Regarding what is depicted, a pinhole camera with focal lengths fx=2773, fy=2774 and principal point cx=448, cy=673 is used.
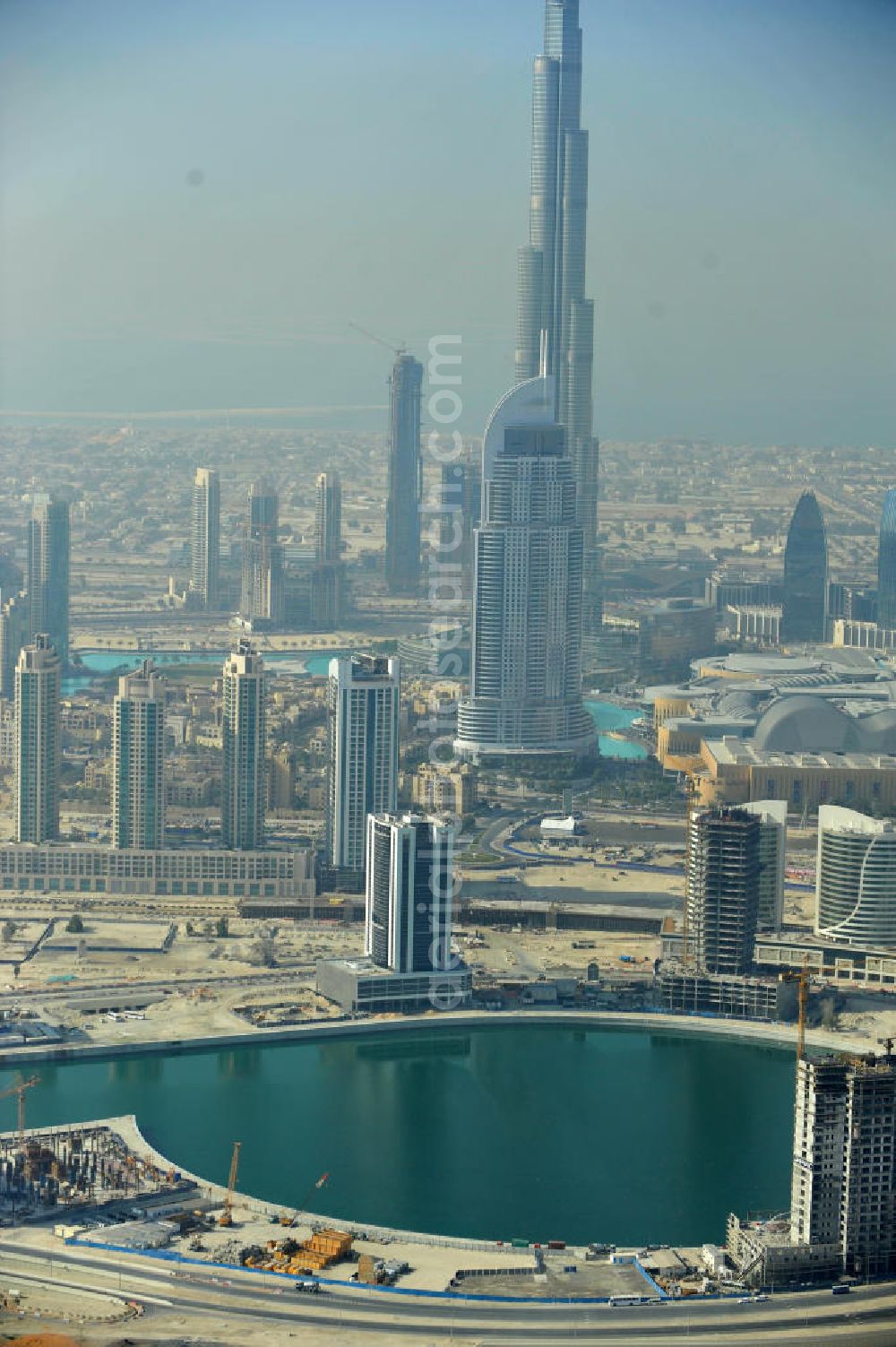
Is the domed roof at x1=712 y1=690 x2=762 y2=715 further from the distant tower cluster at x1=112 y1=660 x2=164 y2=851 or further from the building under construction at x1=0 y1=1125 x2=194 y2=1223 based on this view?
the building under construction at x1=0 y1=1125 x2=194 y2=1223

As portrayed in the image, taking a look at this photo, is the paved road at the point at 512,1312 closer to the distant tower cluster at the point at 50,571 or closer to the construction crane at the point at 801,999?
the construction crane at the point at 801,999

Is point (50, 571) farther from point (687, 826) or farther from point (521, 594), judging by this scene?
point (687, 826)

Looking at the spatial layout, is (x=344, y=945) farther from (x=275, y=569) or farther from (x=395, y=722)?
(x=275, y=569)

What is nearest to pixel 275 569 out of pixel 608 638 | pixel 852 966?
pixel 608 638

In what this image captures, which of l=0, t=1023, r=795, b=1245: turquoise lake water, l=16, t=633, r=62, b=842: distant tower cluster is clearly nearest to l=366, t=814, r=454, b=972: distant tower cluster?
l=0, t=1023, r=795, b=1245: turquoise lake water

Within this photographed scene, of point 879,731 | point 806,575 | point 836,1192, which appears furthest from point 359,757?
point 806,575
